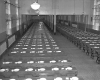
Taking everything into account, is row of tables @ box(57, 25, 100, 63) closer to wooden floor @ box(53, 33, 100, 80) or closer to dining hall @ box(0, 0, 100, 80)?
dining hall @ box(0, 0, 100, 80)

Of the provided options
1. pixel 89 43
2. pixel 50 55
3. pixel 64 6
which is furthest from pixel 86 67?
pixel 64 6

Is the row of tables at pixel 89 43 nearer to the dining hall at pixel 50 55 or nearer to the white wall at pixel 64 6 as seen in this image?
the dining hall at pixel 50 55

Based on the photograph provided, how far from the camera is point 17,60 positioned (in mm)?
6461

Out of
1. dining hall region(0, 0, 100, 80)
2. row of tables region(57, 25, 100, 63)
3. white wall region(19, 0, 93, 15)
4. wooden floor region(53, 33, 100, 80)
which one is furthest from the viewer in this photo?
white wall region(19, 0, 93, 15)

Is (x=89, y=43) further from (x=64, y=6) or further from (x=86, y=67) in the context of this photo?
(x=64, y=6)

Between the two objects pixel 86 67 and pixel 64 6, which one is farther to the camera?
pixel 64 6

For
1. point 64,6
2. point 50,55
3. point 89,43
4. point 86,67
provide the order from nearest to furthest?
point 50,55 → point 86,67 → point 89,43 → point 64,6

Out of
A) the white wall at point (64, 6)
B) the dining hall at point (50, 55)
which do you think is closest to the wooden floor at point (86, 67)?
the dining hall at point (50, 55)

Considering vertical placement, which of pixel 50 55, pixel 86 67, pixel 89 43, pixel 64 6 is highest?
pixel 64 6

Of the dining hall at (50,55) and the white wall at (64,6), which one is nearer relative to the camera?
the dining hall at (50,55)

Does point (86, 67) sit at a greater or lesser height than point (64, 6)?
lesser

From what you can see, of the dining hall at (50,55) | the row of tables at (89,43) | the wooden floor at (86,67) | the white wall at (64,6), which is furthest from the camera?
the white wall at (64,6)

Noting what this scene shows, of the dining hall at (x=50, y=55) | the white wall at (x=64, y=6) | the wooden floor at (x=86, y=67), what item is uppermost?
the white wall at (x=64, y=6)

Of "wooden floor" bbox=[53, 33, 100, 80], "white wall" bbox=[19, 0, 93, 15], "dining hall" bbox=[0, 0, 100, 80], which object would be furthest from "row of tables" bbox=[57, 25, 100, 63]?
"white wall" bbox=[19, 0, 93, 15]
